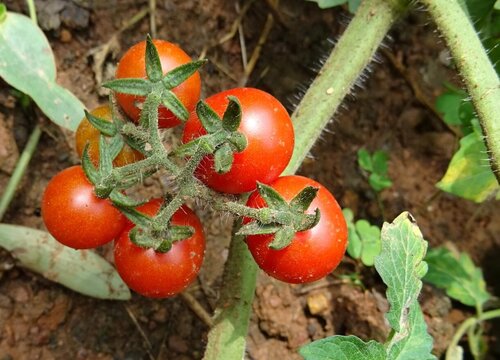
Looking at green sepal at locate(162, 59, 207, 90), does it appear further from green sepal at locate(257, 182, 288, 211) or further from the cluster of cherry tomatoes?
green sepal at locate(257, 182, 288, 211)

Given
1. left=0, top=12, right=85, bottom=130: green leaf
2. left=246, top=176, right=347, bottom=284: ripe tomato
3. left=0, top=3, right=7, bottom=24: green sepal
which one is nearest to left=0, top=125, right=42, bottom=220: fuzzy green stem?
left=0, top=12, right=85, bottom=130: green leaf

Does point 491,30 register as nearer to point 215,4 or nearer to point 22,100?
point 215,4

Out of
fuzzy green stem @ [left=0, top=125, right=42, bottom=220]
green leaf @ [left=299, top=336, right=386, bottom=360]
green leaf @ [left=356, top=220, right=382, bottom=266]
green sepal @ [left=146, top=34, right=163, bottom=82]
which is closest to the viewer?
green sepal @ [left=146, top=34, right=163, bottom=82]

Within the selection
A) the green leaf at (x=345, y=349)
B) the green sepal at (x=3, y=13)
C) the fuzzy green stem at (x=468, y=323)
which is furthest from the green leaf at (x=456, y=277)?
the green sepal at (x=3, y=13)

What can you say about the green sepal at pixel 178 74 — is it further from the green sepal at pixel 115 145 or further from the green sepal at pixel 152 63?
the green sepal at pixel 115 145

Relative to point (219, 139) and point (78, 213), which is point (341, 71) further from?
point (78, 213)

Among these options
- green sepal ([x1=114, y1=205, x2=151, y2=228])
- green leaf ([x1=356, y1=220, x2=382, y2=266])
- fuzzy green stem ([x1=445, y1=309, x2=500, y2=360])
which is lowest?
fuzzy green stem ([x1=445, y1=309, x2=500, y2=360])

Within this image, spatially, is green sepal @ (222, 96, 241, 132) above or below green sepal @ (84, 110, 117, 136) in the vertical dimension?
above
